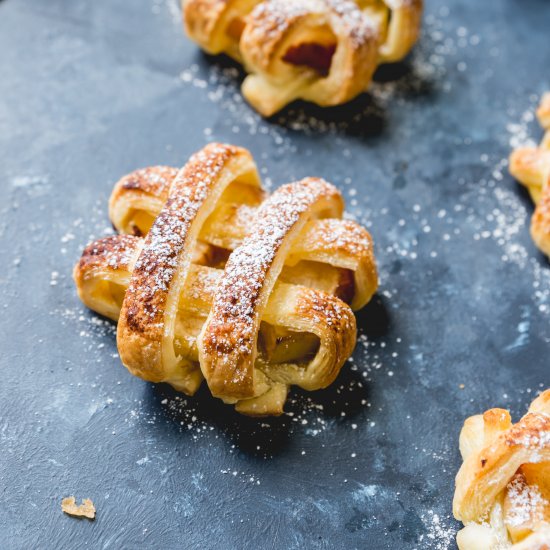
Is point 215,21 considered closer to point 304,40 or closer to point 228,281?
point 304,40

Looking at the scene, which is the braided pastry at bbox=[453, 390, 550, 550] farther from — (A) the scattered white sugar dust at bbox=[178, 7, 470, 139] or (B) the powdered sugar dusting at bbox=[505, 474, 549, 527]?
(A) the scattered white sugar dust at bbox=[178, 7, 470, 139]

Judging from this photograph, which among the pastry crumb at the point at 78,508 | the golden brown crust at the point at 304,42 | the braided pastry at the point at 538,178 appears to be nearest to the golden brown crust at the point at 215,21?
the golden brown crust at the point at 304,42

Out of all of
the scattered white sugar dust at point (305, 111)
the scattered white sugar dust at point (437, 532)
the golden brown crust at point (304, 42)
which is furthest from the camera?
the scattered white sugar dust at point (305, 111)

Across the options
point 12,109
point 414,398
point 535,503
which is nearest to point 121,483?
point 414,398

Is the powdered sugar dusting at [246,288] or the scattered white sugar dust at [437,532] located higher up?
the powdered sugar dusting at [246,288]

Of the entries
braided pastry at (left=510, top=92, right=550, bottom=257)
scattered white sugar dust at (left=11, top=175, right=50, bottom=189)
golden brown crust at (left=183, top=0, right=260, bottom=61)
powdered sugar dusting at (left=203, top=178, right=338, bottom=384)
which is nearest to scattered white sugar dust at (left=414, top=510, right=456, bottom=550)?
powdered sugar dusting at (left=203, top=178, right=338, bottom=384)

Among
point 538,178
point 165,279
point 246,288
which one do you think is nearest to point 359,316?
point 246,288

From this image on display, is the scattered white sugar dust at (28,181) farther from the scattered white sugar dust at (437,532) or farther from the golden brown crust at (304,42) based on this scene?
the scattered white sugar dust at (437,532)

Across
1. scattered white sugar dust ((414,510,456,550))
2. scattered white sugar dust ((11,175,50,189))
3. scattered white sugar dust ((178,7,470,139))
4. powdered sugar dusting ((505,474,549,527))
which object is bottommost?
scattered white sugar dust ((414,510,456,550))
